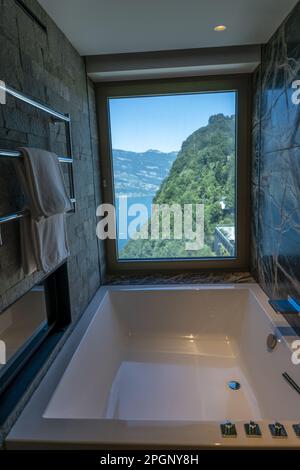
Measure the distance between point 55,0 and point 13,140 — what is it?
2.56ft

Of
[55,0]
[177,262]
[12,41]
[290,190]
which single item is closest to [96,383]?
[177,262]

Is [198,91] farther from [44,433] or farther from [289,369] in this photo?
[44,433]

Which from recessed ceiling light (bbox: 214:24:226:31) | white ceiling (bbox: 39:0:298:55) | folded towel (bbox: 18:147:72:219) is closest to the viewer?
folded towel (bbox: 18:147:72:219)

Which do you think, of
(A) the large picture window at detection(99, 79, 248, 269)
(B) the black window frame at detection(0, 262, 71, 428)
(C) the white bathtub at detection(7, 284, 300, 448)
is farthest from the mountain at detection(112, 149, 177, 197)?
(B) the black window frame at detection(0, 262, 71, 428)

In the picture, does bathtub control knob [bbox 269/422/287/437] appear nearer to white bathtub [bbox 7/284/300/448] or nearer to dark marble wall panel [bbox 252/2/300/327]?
→ white bathtub [bbox 7/284/300/448]

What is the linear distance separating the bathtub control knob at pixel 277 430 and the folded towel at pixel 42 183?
3.68 feet

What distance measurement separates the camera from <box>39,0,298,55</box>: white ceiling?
1.58 meters

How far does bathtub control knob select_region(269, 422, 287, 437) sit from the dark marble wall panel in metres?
0.70

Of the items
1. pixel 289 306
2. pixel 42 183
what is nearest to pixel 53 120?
pixel 42 183

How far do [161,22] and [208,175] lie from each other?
3.91 ft

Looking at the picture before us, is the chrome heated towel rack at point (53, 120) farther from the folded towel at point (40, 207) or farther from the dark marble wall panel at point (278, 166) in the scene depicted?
the dark marble wall panel at point (278, 166)

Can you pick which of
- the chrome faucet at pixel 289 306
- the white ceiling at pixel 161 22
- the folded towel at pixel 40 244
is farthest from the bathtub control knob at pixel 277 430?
the white ceiling at pixel 161 22

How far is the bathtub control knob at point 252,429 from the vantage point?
1.10 m

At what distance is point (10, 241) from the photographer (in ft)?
3.90
